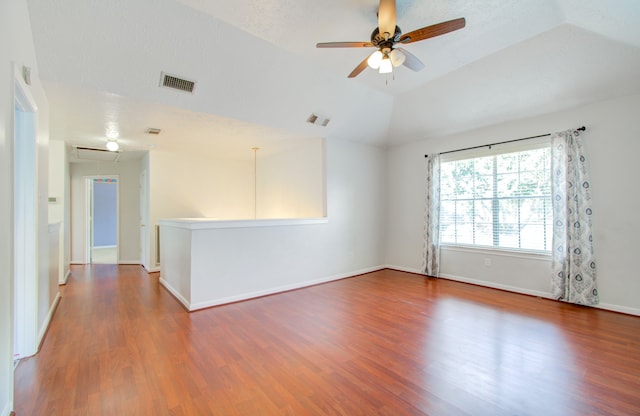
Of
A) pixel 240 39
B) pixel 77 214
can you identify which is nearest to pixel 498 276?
pixel 240 39

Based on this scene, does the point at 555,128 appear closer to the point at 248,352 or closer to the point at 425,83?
the point at 425,83

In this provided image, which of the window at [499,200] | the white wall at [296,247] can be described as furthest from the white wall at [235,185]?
the window at [499,200]

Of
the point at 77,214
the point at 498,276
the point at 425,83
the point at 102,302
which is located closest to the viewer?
the point at 102,302

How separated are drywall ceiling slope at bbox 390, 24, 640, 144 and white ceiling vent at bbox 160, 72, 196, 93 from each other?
320cm

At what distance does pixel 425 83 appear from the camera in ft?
13.5

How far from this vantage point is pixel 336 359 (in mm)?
2357

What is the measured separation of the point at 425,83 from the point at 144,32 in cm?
356

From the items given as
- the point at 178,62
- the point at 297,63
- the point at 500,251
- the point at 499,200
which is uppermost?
the point at 297,63

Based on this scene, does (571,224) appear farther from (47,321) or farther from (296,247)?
(47,321)

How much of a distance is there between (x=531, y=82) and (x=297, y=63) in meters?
3.00

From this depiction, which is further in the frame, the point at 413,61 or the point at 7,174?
the point at 413,61

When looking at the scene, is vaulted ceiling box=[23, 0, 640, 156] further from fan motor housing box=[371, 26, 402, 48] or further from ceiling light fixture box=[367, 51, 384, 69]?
ceiling light fixture box=[367, 51, 384, 69]

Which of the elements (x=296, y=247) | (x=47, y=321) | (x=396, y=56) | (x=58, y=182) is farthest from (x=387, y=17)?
(x=58, y=182)

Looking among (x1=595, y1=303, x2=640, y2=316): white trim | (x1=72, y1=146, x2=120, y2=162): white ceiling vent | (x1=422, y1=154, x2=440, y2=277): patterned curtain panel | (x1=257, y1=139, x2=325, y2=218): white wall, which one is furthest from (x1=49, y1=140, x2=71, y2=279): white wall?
(x1=595, y1=303, x2=640, y2=316): white trim
